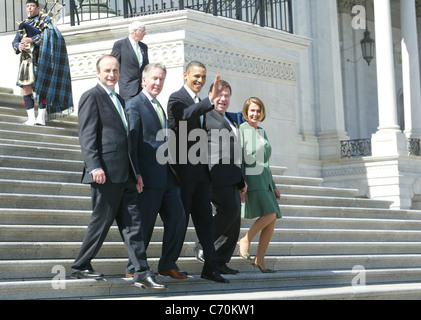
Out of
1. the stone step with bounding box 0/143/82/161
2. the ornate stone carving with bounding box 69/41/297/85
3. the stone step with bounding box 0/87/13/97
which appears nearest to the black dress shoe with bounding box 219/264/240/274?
the stone step with bounding box 0/143/82/161

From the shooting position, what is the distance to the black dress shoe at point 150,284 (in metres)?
7.80

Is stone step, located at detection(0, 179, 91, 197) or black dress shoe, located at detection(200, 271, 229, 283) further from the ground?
stone step, located at detection(0, 179, 91, 197)

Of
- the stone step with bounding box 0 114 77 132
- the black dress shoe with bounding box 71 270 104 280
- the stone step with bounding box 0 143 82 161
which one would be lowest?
the black dress shoe with bounding box 71 270 104 280

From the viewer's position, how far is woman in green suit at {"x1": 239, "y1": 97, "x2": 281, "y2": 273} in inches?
376

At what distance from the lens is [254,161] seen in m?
9.63

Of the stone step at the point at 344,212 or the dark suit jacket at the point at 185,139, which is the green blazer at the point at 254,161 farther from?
the stone step at the point at 344,212

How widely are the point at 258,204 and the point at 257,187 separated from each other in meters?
0.16

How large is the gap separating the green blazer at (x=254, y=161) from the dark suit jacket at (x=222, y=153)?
1.15 feet

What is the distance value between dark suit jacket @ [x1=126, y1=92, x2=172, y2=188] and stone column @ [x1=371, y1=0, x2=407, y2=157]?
16370mm

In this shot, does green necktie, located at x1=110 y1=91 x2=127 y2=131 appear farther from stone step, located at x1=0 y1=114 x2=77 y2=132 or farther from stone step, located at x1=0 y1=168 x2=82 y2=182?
stone step, located at x1=0 y1=114 x2=77 y2=132

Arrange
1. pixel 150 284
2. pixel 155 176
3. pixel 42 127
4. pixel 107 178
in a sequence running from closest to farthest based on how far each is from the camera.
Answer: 1. pixel 150 284
2. pixel 107 178
3. pixel 155 176
4. pixel 42 127

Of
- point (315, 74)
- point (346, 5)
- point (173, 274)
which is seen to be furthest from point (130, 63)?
point (346, 5)

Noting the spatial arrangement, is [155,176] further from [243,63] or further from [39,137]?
[243,63]

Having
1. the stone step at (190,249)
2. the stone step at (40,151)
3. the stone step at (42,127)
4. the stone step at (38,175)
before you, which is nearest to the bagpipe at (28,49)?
the stone step at (42,127)
